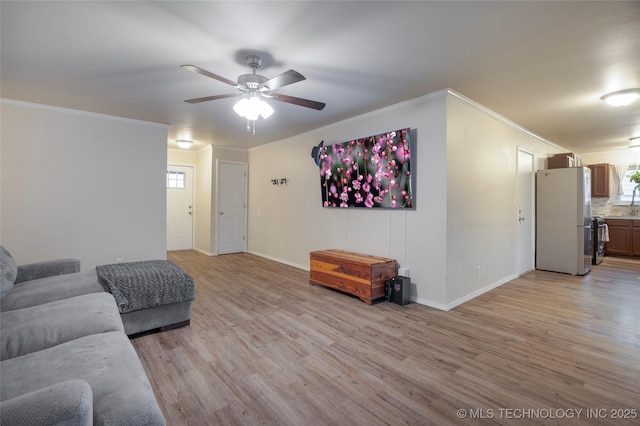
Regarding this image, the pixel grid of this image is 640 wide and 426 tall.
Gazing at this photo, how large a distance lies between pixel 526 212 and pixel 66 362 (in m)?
6.28

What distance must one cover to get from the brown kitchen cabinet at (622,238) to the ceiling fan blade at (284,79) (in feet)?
27.7

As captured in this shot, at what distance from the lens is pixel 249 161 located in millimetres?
7266

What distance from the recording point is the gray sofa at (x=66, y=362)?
37.8 inches

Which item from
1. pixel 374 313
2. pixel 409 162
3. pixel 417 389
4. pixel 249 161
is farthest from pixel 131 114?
pixel 417 389

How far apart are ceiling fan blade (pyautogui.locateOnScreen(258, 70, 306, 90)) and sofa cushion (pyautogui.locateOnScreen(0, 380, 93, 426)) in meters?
2.18

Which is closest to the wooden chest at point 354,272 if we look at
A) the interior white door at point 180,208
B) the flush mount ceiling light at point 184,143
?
the flush mount ceiling light at point 184,143

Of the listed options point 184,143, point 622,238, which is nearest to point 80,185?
point 184,143

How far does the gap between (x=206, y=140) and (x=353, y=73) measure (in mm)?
4328

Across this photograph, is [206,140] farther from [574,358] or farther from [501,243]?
[574,358]

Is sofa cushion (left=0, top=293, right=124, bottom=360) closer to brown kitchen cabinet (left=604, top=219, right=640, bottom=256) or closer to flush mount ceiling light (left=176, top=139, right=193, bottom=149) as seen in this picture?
flush mount ceiling light (left=176, top=139, right=193, bottom=149)

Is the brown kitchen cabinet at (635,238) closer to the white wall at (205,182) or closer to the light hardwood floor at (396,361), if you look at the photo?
the light hardwood floor at (396,361)

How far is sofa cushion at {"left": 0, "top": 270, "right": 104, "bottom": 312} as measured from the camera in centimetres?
220

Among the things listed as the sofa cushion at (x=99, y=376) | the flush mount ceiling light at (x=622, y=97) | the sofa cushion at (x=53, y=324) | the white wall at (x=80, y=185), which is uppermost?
the flush mount ceiling light at (x=622, y=97)

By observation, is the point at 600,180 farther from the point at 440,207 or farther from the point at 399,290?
the point at 399,290
